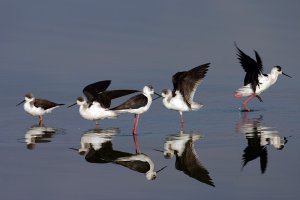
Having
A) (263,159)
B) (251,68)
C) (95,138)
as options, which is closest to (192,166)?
(263,159)

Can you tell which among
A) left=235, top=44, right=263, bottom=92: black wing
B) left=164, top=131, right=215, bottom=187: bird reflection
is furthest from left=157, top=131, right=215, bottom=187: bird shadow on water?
left=235, top=44, right=263, bottom=92: black wing

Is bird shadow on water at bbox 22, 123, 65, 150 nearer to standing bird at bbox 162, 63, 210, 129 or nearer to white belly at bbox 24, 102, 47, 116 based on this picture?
white belly at bbox 24, 102, 47, 116

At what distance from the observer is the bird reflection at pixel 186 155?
9.73m

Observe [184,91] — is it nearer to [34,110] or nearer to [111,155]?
[34,110]

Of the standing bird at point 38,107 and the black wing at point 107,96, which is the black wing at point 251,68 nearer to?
the black wing at point 107,96

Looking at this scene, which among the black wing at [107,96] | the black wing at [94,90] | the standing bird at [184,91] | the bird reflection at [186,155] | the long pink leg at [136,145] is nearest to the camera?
the bird reflection at [186,155]

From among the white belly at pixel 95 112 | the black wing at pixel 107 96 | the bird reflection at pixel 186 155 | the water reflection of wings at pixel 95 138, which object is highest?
the black wing at pixel 107 96

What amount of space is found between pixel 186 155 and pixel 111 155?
1.17m

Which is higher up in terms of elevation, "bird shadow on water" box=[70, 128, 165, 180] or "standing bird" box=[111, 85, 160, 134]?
"standing bird" box=[111, 85, 160, 134]

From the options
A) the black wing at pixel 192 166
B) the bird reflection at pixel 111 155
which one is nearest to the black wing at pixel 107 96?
the bird reflection at pixel 111 155

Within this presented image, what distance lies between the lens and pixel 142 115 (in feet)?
50.5

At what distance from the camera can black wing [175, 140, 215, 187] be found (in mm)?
9562

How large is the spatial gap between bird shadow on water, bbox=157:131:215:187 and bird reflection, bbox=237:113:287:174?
729 millimetres

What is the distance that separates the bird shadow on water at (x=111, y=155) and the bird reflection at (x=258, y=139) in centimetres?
144
